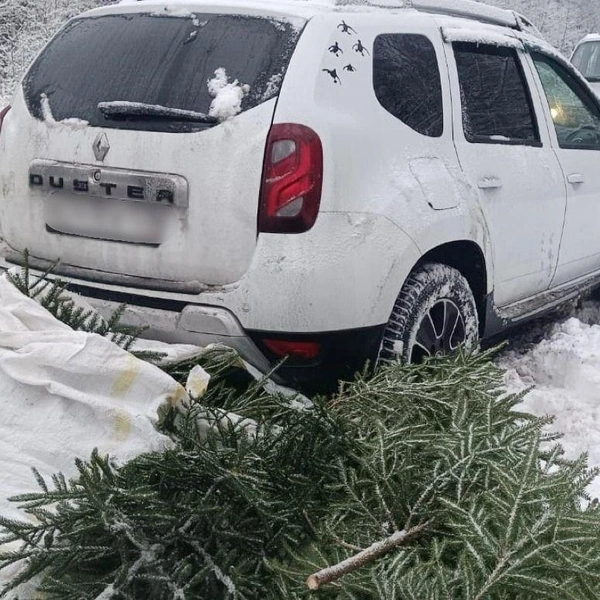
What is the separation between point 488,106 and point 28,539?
303 centimetres

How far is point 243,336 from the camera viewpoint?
2.82 metres

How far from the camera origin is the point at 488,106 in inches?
152

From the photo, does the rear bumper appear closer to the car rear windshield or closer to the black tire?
the black tire

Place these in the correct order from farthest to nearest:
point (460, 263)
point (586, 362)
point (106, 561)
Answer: point (586, 362) < point (460, 263) < point (106, 561)

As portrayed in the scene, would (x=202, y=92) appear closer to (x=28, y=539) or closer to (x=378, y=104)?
(x=378, y=104)

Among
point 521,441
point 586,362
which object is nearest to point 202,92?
point 521,441

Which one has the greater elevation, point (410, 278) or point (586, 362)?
point (410, 278)

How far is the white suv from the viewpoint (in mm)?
2773

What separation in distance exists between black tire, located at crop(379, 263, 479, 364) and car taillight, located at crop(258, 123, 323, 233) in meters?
0.59

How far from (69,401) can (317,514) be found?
741mm

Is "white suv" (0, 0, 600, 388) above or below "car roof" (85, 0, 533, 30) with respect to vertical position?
below

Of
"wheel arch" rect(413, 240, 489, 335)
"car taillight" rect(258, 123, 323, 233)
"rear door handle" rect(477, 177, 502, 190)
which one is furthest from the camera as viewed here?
"rear door handle" rect(477, 177, 502, 190)

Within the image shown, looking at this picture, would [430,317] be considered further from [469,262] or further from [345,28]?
[345,28]

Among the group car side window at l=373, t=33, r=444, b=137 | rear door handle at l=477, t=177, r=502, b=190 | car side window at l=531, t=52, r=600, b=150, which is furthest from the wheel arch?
car side window at l=531, t=52, r=600, b=150
